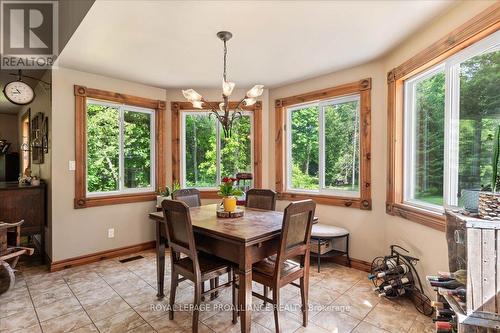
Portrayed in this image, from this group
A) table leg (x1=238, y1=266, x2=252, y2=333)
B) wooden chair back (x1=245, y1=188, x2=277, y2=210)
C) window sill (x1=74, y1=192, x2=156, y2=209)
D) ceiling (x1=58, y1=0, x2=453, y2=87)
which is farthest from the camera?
window sill (x1=74, y1=192, x2=156, y2=209)

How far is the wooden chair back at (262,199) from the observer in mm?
2938

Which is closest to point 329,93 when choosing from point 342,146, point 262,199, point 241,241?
point 342,146

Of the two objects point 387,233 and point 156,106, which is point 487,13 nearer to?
point 387,233

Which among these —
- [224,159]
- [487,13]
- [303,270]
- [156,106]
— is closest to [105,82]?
[156,106]

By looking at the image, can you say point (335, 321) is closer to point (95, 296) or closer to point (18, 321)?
point (95, 296)

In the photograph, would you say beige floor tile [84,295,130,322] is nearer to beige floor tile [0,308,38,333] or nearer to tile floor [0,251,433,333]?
tile floor [0,251,433,333]

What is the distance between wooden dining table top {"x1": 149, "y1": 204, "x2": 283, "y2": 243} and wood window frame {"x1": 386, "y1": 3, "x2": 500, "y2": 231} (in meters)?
1.29

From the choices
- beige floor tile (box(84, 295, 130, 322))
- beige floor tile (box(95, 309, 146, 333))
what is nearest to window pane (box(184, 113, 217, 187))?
beige floor tile (box(84, 295, 130, 322))

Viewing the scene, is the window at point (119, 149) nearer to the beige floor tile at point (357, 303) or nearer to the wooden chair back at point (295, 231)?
the wooden chair back at point (295, 231)

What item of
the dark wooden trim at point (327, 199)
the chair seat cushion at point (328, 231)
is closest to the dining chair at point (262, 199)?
the chair seat cushion at point (328, 231)

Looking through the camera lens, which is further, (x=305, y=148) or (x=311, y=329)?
(x=305, y=148)

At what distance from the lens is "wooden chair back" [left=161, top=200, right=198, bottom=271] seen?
1911 mm

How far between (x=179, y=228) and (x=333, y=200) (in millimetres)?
2221

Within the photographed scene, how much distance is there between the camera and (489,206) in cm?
145
